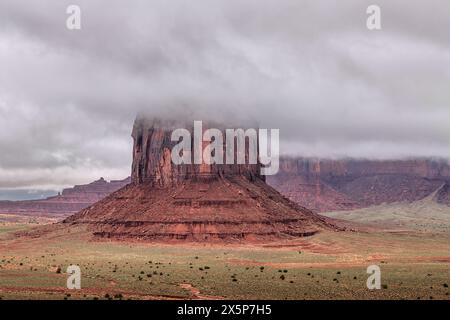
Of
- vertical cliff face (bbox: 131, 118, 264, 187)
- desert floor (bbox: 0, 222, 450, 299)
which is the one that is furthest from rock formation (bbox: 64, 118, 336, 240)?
desert floor (bbox: 0, 222, 450, 299)

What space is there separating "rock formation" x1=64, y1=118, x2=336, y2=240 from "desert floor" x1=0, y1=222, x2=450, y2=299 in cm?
686

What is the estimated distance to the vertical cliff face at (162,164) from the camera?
16788cm

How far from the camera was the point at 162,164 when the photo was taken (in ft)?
572

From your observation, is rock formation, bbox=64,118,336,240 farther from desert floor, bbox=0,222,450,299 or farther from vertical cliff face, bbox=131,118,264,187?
desert floor, bbox=0,222,450,299

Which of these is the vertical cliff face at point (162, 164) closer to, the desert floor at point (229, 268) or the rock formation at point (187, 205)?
the rock formation at point (187, 205)

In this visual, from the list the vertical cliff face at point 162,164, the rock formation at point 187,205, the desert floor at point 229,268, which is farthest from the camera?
the vertical cliff face at point 162,164

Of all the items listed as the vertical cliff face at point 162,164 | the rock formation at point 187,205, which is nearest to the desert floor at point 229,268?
the rock formation at point 187,205

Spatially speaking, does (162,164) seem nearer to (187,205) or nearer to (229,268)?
(187,205)

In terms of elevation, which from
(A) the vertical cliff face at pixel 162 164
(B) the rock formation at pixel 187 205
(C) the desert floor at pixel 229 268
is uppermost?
(A) the vertical cliff face at pixel 162 164

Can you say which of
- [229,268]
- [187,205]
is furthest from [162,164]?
[229,268]

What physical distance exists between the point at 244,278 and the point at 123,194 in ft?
343

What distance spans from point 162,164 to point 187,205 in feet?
69.8
